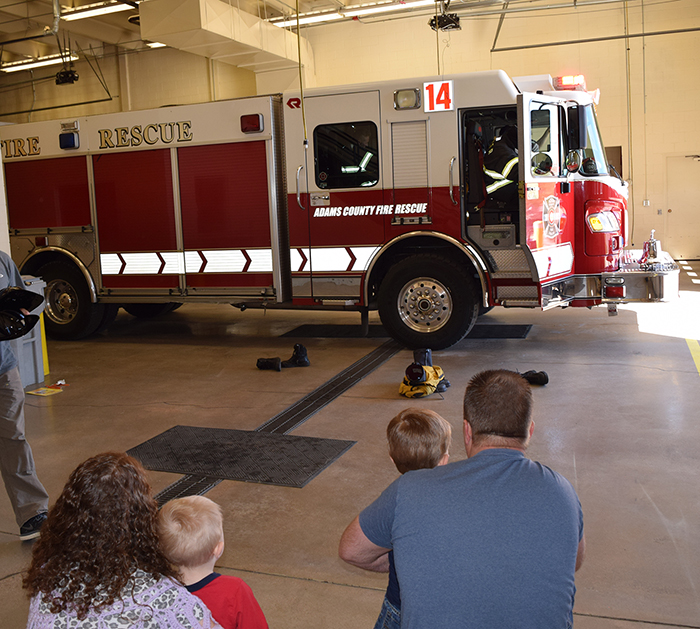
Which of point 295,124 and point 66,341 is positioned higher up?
point 295,124

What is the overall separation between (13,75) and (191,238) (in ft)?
55.3

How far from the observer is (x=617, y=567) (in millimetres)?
3455

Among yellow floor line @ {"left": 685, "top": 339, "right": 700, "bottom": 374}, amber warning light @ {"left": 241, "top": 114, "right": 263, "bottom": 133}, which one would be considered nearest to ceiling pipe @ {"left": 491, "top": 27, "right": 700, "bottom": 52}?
yellow floor line @ {"left": 685, "top": 339, "right": 700, "bottom": 374}

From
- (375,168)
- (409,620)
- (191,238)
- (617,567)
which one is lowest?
(617,567)

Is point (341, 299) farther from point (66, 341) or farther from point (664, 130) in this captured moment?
point (664, 130)

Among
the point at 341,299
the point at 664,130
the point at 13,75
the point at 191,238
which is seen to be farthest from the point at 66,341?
the point at 13,75

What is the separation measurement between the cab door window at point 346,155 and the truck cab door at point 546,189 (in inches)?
68.2

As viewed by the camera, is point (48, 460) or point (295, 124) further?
point (295, 124)

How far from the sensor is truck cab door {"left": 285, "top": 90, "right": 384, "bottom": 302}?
27.6ft

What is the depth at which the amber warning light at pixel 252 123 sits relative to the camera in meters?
8.68

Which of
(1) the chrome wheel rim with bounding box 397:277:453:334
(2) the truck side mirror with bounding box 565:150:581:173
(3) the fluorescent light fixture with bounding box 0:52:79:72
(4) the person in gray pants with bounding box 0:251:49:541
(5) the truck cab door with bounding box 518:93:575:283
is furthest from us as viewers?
(3) the fluorescent light fixture with bounding box 0:52:79:72

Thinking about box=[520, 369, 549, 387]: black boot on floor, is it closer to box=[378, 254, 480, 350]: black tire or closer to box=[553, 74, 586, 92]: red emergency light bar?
box=[378, 254, 480, 350]: black tire

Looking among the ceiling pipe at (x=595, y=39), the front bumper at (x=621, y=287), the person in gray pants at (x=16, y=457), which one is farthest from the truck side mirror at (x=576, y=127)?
the ceiling pipe at (x=595, y=39)

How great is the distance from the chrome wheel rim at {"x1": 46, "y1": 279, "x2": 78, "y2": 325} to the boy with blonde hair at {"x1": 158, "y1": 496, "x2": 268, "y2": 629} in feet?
28.5
